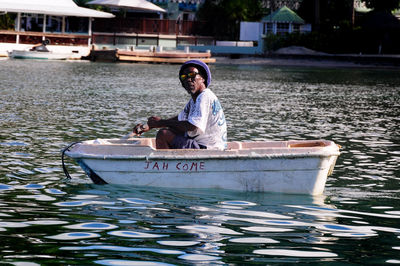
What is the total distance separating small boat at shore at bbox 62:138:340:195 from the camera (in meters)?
9.80

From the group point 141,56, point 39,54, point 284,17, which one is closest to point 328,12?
point 284,17

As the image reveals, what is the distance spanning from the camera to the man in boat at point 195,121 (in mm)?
9789

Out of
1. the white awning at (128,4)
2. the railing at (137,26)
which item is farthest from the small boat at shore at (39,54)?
the railing at (137,26)

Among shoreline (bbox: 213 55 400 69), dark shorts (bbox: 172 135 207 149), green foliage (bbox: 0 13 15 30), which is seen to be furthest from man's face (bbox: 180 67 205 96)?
green foliage (bbox: 0 13 15 30)

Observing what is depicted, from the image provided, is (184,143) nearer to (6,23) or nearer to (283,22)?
(6,23)

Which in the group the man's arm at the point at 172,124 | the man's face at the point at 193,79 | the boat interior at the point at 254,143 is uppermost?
the man's face at the point at 193,79

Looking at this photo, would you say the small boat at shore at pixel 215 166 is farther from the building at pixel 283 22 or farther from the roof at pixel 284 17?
the building at pixel 283 22

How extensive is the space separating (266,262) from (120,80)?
29243mm

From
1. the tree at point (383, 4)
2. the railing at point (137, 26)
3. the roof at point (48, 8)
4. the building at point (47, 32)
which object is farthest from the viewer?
the tree at point (383, 4)

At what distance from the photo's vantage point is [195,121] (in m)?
9.83

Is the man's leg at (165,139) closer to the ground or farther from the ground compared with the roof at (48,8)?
closer to the ground

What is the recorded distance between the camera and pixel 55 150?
13.8 meters

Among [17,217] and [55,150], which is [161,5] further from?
[17,217]

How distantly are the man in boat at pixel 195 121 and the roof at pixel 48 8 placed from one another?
43.2 m
